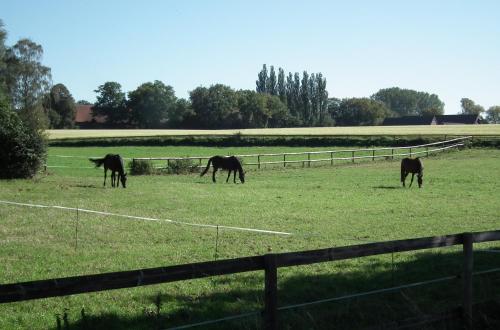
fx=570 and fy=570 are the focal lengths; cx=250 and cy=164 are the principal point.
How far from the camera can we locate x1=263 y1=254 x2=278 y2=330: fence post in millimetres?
4934

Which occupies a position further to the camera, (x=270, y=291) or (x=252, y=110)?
(x=252, y=110)

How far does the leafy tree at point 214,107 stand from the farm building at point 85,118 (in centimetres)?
2320

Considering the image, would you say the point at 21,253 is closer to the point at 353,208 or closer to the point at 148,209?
the point at 148,209

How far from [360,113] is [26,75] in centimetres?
9334

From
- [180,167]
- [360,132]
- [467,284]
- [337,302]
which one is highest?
[360,132]

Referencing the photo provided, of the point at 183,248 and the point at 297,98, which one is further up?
the point at 297,98

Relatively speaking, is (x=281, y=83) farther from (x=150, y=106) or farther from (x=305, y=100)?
(x=150, y=106)

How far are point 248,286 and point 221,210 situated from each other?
10.2 m

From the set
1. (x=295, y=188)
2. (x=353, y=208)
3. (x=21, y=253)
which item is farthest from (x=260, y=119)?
(x=21, y=253)

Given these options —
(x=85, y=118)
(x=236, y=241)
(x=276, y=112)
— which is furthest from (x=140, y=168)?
(x=85, y=118)

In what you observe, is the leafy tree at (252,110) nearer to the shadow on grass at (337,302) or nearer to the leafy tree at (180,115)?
the leafy tree at (180,115)

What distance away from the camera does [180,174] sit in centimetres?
3659

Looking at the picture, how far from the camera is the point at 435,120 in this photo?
472 ft

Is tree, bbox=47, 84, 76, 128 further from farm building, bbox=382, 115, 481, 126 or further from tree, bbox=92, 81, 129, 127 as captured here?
farm building, bbox=382, 115, 481, 126
